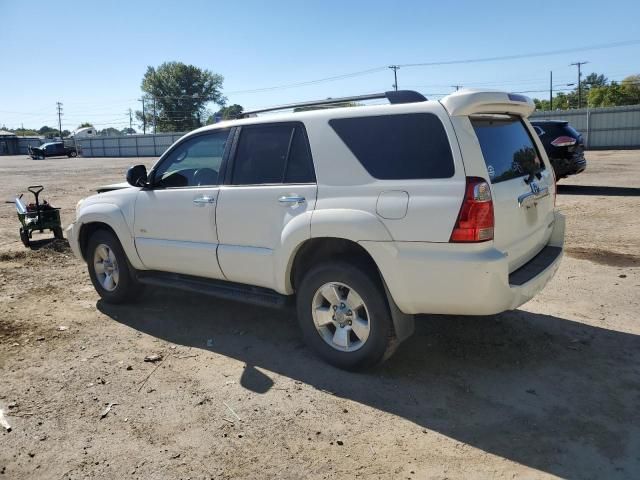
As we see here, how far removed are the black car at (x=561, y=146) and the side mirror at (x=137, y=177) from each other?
975 centimetres

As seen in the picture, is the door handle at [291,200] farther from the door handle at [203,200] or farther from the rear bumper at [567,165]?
the rear bumper at [567,165]

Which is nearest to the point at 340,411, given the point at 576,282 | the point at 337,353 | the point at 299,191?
the point at 337,353

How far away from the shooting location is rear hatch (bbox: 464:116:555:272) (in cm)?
360

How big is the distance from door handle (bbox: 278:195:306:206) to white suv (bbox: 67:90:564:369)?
0.4 inches

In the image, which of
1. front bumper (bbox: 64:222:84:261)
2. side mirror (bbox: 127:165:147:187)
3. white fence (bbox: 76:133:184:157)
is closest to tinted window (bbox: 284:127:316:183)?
side mirror (bbox: 127:165:147:187)

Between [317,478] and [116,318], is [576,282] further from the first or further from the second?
[116,318]

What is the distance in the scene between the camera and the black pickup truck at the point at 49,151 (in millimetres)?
53906

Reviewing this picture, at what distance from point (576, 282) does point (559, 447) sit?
3.38m

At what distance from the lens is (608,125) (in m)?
29.0

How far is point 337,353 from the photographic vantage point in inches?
159

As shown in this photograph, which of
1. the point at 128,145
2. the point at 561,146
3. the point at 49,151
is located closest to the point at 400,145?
the point at 561,146

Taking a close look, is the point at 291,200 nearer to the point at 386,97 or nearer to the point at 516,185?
the point at 386,97

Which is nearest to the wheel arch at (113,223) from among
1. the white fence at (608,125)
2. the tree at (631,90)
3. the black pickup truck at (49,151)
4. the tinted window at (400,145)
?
the tinted window at (400,145)

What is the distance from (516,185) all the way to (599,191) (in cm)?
1055
